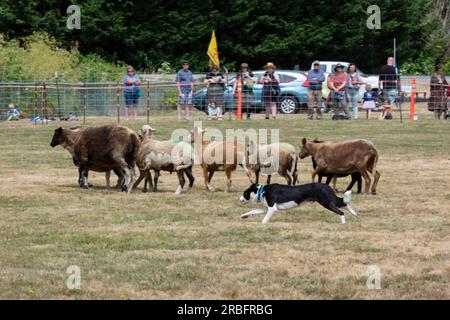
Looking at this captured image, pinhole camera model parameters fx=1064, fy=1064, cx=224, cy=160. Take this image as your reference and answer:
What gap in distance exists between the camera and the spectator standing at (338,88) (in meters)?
Answer: 30.1

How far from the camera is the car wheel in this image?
32.8 meters

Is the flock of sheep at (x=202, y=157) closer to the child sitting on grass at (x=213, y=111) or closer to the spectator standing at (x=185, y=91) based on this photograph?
the child sitting on grass at (x=213, y=111)

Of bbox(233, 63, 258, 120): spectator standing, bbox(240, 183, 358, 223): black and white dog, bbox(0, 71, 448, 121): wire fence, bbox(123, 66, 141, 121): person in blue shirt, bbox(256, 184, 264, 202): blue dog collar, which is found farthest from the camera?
bbox(233, 63, 258, 120): spectator standing

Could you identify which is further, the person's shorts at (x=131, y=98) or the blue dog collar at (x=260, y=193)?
the person's shorts at (x=131, y=98)

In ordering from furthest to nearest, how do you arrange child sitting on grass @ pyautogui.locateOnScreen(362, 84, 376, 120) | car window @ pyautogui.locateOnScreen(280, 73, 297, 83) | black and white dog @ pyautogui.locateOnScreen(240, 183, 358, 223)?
car window @ pyautogui.locateOnScreen(280, 73, 297, 83) < child sitting on grass @ pyautogui.locateOnScreen(362, 84, 376, 120) < black and white dog @ pyautogui.locateOnScreen(240, 183, 358, 223)

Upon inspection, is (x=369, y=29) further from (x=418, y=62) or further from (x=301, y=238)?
(x=301, y=238)

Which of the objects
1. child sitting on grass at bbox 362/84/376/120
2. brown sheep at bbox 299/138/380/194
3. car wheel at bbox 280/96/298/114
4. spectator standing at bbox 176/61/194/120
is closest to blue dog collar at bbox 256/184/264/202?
brown sheep at bbox 299/138/380/194

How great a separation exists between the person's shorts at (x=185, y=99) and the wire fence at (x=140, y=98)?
50 cm

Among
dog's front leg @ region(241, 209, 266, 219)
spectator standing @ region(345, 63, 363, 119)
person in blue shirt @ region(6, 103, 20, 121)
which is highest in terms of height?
spectator standing @ region(345, 63, 363, 119)

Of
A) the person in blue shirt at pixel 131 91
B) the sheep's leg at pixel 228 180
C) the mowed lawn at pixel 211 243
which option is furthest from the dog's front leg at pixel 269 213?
the person in blue shirt at pixel 131 91

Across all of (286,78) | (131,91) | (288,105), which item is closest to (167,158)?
(131,91)

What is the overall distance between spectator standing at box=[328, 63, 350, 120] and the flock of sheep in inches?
554

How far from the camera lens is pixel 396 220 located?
1320 centimetres

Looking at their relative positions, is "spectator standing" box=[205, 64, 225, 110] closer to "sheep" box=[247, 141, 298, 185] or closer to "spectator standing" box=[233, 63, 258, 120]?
"spectator standing" box=[233, 63, 258, 120]
